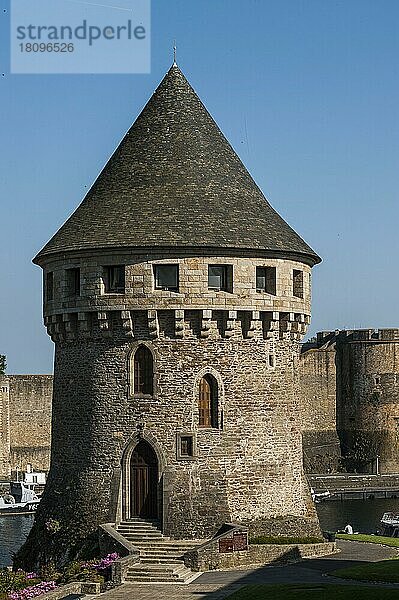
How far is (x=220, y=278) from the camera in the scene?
33781 millimetres

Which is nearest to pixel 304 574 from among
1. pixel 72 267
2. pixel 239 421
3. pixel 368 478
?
pixel 239 421

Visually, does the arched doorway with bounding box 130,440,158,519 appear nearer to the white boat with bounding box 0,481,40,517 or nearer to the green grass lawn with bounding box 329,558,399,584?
the green grass lawn with bounding box 329,558,399,584

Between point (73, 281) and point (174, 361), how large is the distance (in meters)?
3.63

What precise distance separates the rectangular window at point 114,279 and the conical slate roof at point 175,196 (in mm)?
688

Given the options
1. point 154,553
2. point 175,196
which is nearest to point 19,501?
point 175,196

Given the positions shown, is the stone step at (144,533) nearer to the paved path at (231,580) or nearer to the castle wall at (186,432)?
the castle wall at (186,432)

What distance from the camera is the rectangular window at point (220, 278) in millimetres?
33625

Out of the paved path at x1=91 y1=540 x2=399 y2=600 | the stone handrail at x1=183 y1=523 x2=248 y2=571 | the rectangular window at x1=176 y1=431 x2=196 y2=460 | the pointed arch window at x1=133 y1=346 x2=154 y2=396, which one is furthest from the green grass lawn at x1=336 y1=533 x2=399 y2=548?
the pointed arch window at x1=133 y1=346 x2=154 y2=396

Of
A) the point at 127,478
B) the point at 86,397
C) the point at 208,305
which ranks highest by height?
the point at 208,305

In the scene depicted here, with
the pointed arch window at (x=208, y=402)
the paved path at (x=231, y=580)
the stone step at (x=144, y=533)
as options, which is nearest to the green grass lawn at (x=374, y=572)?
the paved path at (x=231, y=580)

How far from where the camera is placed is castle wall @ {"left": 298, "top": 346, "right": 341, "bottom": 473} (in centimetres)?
8738

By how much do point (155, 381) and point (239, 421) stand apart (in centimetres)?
242

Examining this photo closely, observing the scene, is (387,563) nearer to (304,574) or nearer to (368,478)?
(304,574)

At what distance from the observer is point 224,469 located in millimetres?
33500
